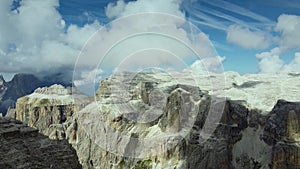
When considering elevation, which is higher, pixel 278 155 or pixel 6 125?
pixel 6 125

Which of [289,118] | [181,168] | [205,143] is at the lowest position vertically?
[181,168]

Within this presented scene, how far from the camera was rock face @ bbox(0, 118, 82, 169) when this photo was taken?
157ft

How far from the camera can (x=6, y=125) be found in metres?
53.9

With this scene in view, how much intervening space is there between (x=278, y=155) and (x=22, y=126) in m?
140

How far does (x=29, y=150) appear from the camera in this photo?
50.5 metres

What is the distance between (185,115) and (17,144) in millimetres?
151672

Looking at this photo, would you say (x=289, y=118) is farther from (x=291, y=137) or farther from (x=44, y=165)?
(x=44, y=165)

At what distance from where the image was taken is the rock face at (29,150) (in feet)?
157

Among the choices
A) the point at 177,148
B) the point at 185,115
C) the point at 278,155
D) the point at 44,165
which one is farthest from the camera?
the point at 185,115

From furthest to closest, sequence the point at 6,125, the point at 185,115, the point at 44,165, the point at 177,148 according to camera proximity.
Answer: the point at 185,115, the point at 177,148, the point at 6,125, the point at 44,165

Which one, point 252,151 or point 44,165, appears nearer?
point 44,165

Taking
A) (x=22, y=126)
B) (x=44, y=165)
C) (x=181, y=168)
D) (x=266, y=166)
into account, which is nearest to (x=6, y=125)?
(x=22, y=126)

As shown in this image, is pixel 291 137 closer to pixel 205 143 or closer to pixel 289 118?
pixel 289 118

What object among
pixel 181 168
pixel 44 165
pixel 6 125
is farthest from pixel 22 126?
pixel 181 168
